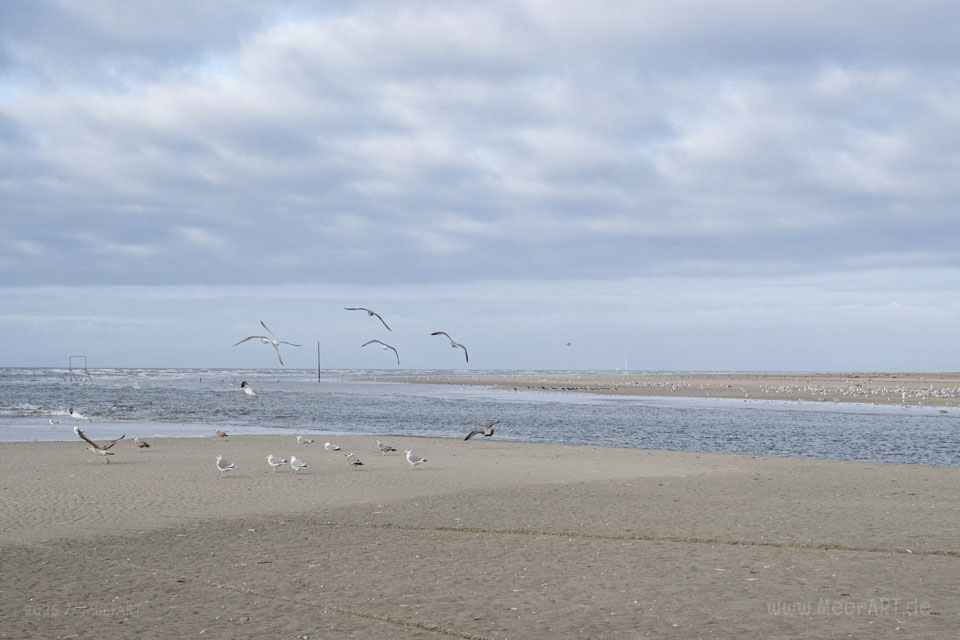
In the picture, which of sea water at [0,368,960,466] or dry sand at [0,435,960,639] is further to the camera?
sea water at [0,368,960,466]

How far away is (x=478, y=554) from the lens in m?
11.2

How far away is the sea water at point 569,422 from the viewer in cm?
2905

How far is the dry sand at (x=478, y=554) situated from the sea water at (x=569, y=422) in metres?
9.30

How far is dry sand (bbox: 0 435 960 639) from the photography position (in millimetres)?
8266

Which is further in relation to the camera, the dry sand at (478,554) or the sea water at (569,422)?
the sea water at (569,422)

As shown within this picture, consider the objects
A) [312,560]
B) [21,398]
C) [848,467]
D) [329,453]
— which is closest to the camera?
[312,560]

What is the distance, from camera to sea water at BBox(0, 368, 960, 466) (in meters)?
29.0

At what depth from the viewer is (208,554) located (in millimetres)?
11016

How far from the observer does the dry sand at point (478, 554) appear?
8.27 metres

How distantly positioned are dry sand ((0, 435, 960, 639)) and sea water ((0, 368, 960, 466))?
9.30 m

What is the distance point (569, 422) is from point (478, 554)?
28.1m

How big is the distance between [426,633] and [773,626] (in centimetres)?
329

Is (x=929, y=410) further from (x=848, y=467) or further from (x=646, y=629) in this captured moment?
(x=646, y=629)

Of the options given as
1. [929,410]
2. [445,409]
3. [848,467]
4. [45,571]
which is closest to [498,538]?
[45,571]
